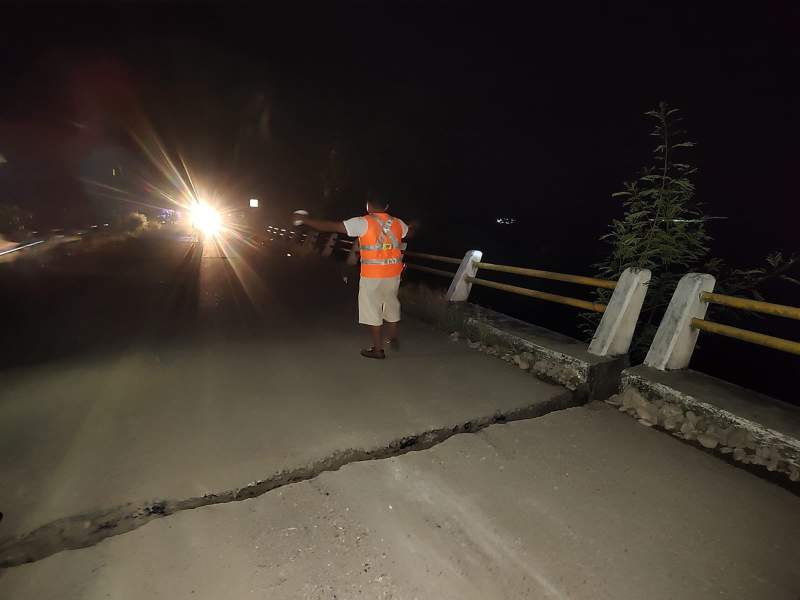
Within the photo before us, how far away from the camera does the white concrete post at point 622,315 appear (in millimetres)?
3941

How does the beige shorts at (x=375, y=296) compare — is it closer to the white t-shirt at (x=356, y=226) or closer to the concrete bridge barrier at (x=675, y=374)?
the white t-shirt at (x=356, y=226)

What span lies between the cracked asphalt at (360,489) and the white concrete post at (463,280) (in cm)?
157

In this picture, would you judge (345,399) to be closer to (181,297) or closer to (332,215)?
(181,297)

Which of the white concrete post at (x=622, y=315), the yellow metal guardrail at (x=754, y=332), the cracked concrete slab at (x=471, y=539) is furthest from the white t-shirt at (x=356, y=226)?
the yellow metal guardrail at (x=754, y=332)

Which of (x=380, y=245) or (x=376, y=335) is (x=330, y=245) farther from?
(x=380, y=245)

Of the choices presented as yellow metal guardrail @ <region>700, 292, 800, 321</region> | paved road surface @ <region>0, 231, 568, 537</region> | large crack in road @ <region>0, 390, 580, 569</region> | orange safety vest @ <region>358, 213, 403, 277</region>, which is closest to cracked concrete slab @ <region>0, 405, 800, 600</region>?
large crack in road @ <region>0, 390, 580, 569</region>

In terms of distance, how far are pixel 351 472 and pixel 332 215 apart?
3222 centimetres

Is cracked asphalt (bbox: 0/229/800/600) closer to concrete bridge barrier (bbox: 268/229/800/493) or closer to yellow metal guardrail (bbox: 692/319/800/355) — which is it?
concrete bridge barrier (bbox: 268/229/800/493)

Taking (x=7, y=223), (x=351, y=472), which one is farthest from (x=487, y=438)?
(x=7, y=223)

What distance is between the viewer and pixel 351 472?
8.59 ft

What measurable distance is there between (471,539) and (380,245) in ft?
9.79

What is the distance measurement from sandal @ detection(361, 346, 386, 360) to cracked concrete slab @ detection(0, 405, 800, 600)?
1.99m

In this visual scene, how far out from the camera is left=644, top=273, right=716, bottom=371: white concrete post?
11.7 feet

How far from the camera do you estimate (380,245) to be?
14.5 ft
